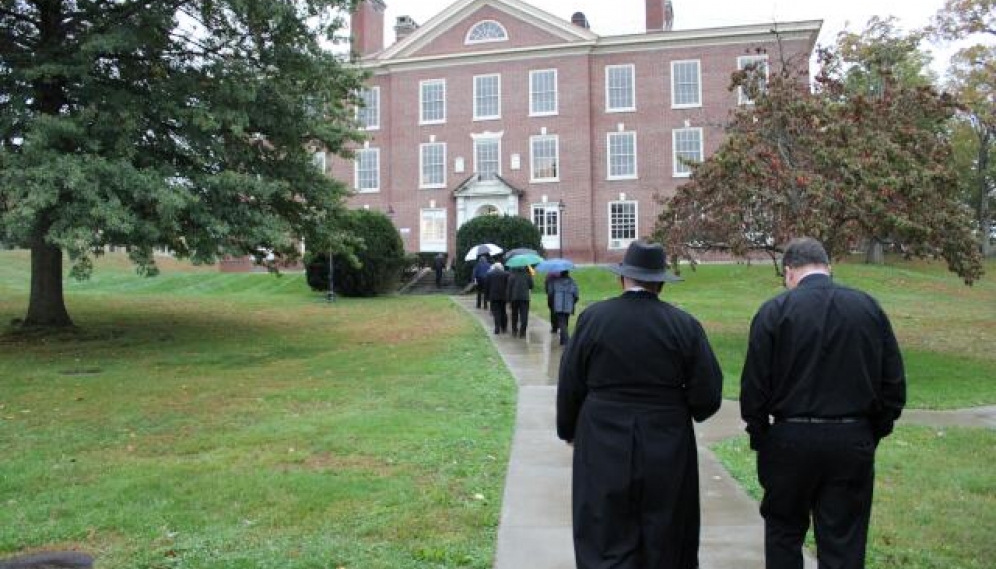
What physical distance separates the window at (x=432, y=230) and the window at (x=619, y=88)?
9719 millimetres

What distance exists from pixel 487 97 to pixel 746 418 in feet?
129

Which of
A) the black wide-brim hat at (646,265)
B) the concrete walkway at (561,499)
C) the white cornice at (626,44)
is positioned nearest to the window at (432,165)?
the white cornice at (626,44)

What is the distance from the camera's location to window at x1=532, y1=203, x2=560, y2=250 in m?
41.4

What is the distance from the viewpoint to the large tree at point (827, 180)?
13219 millimetres

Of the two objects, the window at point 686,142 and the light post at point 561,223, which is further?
the light post at point 561,223

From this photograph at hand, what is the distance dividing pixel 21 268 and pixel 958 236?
140ft

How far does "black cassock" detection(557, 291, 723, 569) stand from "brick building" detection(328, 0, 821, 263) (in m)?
35.6

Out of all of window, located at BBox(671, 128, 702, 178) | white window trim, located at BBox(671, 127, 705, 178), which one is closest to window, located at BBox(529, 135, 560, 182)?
white window trim, located at BBox(671, 127, 705, 178)

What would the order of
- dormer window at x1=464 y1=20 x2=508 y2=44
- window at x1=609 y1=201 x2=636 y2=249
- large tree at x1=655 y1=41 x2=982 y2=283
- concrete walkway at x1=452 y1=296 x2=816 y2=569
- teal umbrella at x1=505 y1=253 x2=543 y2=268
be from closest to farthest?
concrete walkway at x1=452 y1=296 x2=816 y2=569
large tree at x1=655 y1=41 x2=982 y2=283
teal umbrella at x1=505 y1=253 x2=543 y2=268
window at x1=609 y1=201 x2=636 y2=249
dormer window at x1=464 y1=20 x2=508 y2=44

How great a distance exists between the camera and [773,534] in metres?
4.18

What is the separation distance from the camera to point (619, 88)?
41031 mm

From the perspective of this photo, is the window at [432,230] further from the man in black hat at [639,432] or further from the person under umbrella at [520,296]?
the man in black hat at [639,432]

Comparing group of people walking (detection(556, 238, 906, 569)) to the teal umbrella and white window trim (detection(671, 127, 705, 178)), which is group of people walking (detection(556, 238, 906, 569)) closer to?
the teal umbrella

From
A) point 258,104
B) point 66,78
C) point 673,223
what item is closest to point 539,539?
point 673,223
